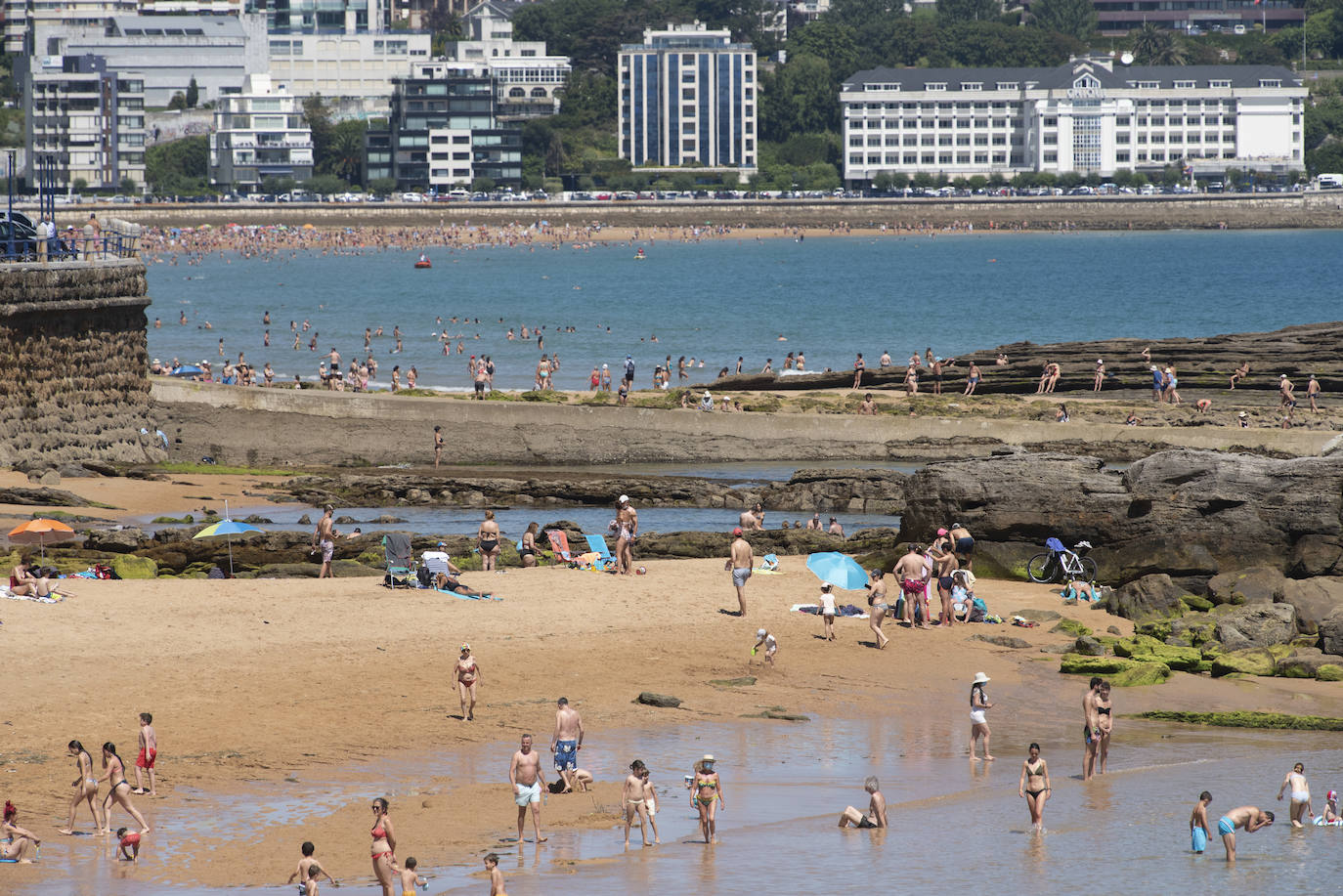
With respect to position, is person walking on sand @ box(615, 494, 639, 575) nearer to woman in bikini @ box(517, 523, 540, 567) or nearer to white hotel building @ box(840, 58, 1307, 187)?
woman in bikini @ box(517, 523, 540, 567)

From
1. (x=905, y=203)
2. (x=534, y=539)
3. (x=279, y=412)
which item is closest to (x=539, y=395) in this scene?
(x=279, y=412)

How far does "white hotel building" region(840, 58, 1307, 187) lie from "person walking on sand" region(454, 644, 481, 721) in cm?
16187

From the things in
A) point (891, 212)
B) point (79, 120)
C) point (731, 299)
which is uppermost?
point (79, 120)

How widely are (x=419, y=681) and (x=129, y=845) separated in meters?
4.95

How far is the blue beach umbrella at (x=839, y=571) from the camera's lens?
20.9m

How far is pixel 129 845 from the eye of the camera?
502 inches

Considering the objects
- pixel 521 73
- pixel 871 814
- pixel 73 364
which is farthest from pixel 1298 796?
pixel 521 73

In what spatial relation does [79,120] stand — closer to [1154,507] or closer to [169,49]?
[169,49]

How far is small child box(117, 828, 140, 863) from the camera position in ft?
41.8

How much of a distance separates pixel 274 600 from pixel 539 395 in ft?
62.1

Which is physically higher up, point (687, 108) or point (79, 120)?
point (687, 108)

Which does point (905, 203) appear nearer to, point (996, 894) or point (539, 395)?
point (539, 395)

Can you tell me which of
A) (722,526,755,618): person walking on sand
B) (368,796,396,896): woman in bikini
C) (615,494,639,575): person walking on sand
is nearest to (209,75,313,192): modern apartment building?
(615,494,639,575): person walking on sand

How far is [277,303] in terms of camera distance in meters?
85.1
